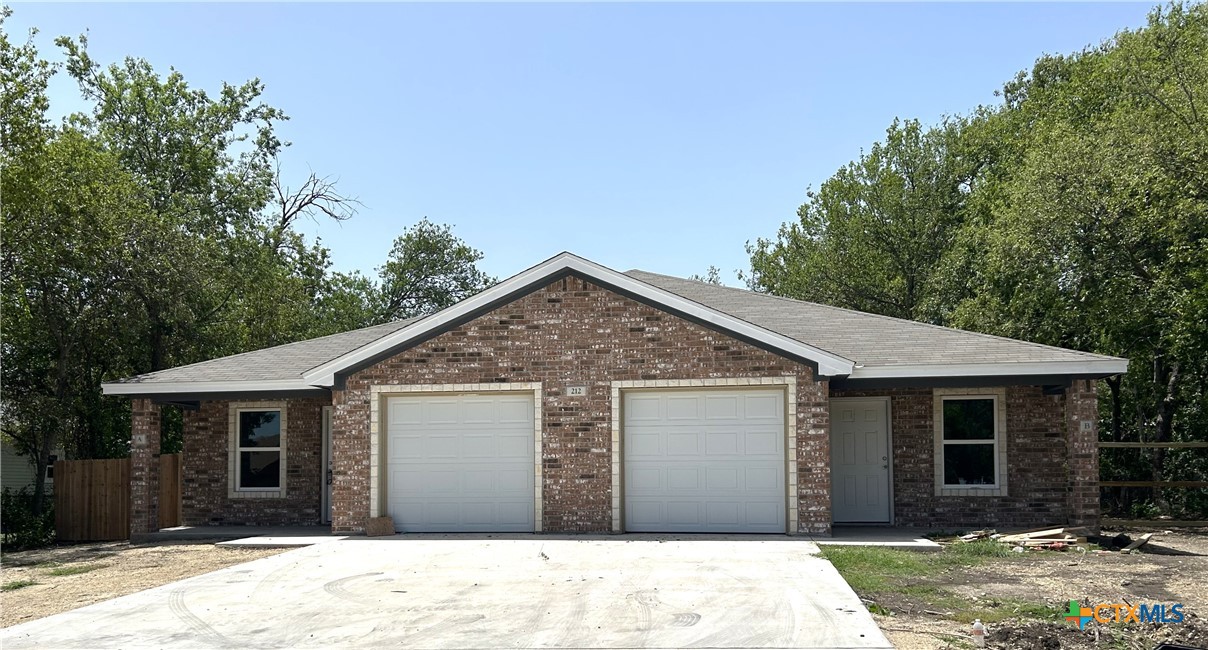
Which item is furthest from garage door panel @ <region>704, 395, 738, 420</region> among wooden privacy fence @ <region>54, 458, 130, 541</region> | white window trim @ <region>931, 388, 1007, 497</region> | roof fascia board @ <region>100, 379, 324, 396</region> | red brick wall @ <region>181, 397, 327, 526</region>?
wooden privacy fence @ <region>54, 458, 130, 541</region>

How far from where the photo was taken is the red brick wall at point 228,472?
59.8 ft

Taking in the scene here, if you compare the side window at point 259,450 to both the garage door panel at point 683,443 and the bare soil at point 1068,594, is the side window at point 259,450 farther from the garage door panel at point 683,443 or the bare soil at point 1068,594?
the bare soil at point 1068,594

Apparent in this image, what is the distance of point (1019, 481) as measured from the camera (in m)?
16.4

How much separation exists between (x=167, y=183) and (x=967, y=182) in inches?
1042

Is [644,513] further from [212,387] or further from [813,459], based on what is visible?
[212,387]

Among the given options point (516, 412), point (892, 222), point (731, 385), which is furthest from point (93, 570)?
point (892, 222)

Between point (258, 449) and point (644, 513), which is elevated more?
point (258, 449)

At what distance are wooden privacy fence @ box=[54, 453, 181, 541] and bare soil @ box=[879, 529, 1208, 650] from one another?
13680 millimetres

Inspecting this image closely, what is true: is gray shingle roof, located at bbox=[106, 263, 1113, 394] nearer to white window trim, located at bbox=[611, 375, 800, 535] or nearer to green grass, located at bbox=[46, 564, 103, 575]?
white window trim, located at bbox=[611, 375, 800, 535]

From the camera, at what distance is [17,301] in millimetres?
20438

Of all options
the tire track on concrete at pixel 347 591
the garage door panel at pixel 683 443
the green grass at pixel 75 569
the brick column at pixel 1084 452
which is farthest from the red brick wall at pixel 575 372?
the tire track on concrete at pixel 347 591

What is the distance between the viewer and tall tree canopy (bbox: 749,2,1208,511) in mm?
19266

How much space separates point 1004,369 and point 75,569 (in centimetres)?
1343

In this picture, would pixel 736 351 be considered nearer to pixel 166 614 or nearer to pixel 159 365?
pixel 166 614
